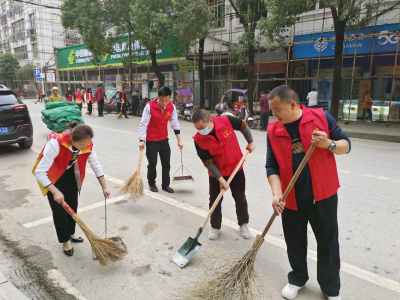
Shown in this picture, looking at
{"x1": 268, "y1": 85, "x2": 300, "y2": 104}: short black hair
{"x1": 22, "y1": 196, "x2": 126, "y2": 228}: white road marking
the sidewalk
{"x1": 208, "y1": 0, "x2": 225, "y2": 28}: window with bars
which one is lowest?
{"x1": 22, "y1": 196, "x2": 126, "y2": 228}: white road marking

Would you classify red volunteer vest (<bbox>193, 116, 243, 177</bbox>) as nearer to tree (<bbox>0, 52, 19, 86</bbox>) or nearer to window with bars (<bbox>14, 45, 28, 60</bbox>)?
tree (<bbox>0, 52, 19, 86</bbox>)

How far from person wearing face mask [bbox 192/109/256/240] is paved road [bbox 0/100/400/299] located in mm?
247

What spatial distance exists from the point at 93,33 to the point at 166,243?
1552 centimetres

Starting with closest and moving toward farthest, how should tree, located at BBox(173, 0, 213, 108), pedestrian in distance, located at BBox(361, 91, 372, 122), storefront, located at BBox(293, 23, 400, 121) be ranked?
storefront, located at BBox(293, 23, 400, 121) < pedestrian in distance, located at BBox(361, 91, 372, 122) < tree, located at BBox(173, 0, 213, 108)

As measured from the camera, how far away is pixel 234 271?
7.77 feet

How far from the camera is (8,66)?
41.9 meters

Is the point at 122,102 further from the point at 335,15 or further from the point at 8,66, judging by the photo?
the point at 8,66

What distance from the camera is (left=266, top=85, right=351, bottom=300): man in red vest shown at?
210cm

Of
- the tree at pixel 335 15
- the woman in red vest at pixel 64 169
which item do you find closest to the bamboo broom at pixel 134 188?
the woman in red vest at pixel 64 169

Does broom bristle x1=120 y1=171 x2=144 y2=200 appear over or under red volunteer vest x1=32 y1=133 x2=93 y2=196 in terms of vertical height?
under

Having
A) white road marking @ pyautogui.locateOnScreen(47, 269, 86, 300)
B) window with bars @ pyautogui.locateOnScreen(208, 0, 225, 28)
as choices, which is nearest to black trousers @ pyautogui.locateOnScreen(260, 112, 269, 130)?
window with bars @ pyautogui.locateOnScreen(208, 0, 225, 28)

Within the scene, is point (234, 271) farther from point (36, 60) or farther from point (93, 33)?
point (36, 60)

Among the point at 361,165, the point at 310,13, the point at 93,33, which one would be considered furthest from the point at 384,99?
the point at 93,33

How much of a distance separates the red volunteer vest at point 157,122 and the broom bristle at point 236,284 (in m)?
2.79
